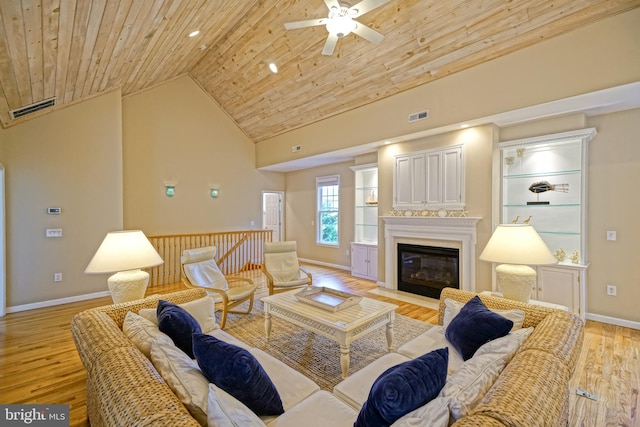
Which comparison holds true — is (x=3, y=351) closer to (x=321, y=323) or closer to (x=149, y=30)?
(x=321, y=323)

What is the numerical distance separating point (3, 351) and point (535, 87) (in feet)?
22.0

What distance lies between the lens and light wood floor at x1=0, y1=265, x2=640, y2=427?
2.16 metres

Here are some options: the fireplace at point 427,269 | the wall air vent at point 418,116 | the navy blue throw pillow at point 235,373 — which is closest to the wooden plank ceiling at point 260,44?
the wall air vent at point 418,116

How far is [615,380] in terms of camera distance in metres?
2.49

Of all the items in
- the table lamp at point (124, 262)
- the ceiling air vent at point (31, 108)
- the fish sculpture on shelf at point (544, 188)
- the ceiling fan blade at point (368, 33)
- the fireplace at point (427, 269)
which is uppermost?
the ceiling fan blade at point (368, 33)

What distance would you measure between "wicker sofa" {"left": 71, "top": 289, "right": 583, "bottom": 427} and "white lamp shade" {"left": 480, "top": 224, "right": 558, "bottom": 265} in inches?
26.3

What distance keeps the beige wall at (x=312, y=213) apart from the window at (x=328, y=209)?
0.47 ft

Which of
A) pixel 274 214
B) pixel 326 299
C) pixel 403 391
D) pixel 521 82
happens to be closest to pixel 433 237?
pixel 521 82

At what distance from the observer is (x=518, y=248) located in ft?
8.27

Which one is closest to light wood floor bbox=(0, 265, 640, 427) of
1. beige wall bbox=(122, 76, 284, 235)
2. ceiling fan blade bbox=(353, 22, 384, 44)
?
beige wall bbox=(122, 76, 284, 235)

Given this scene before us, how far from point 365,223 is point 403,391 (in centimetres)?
571

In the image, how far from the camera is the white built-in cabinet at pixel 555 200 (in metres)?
3.72

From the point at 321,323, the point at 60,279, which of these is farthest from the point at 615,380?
the point at 60,279

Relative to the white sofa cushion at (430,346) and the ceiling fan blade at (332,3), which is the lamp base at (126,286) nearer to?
the white sofa cushion at (430,346)
